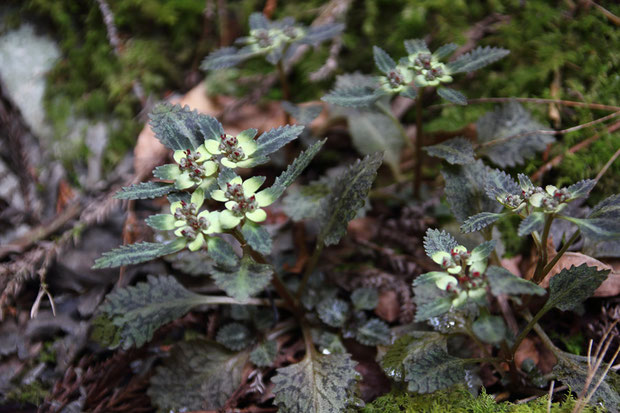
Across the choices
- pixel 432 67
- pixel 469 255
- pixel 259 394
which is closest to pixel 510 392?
pixel 469 255

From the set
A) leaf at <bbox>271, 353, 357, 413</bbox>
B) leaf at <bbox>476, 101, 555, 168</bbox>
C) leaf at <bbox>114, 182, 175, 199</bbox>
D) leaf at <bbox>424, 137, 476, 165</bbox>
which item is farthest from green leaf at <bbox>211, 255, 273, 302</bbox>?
leaf at <bbox>476, 101, 555, 168</bbox>

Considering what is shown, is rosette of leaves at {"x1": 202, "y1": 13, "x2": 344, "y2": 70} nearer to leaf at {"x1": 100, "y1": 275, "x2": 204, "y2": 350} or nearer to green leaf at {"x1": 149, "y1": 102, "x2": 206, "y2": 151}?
green leaf at {"x1": 149, "y1": 102, "x2": 206, "y2": 151}

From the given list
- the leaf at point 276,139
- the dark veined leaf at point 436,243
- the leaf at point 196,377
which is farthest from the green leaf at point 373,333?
the leaf at point 276,139

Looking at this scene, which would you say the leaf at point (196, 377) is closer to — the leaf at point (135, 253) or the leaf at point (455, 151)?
the leaf at point (135, 253)

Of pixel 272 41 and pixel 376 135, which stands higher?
pixel 272 41

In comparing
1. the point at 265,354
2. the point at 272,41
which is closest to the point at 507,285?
the point at 265,354

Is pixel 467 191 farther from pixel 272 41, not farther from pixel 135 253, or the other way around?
pixel 135 253
